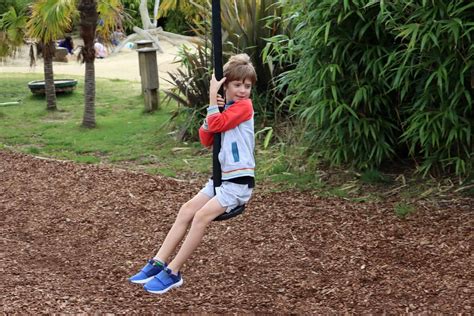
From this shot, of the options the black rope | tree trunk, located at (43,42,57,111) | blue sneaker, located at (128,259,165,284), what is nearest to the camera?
the black rope

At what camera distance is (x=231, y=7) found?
29.6ft

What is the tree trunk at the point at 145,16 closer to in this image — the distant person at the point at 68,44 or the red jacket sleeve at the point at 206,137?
the distant person at the point at 68,44

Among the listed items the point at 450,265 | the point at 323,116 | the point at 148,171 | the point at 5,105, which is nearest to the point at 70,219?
the point at 148,171

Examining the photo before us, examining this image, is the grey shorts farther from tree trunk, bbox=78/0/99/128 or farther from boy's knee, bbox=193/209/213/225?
tree trunk, bbox=78/0/99/128

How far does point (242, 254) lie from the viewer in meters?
4.97

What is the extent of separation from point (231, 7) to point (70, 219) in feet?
13.3

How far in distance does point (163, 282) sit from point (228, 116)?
97cm

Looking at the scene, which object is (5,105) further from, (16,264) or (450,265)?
(450,265)

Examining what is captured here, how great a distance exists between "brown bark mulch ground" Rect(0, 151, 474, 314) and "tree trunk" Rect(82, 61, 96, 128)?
3.43 metres

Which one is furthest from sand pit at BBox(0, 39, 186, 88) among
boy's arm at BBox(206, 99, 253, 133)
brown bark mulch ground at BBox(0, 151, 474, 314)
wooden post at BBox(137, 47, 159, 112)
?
boy's arm at BBox(206, 99, 253, 133)

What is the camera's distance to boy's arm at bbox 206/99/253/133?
12.1 ft

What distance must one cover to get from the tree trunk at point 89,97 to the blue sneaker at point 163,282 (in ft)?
21.3

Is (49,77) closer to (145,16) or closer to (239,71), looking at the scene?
(239,71)

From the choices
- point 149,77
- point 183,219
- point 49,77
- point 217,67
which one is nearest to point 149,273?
point 183,219
